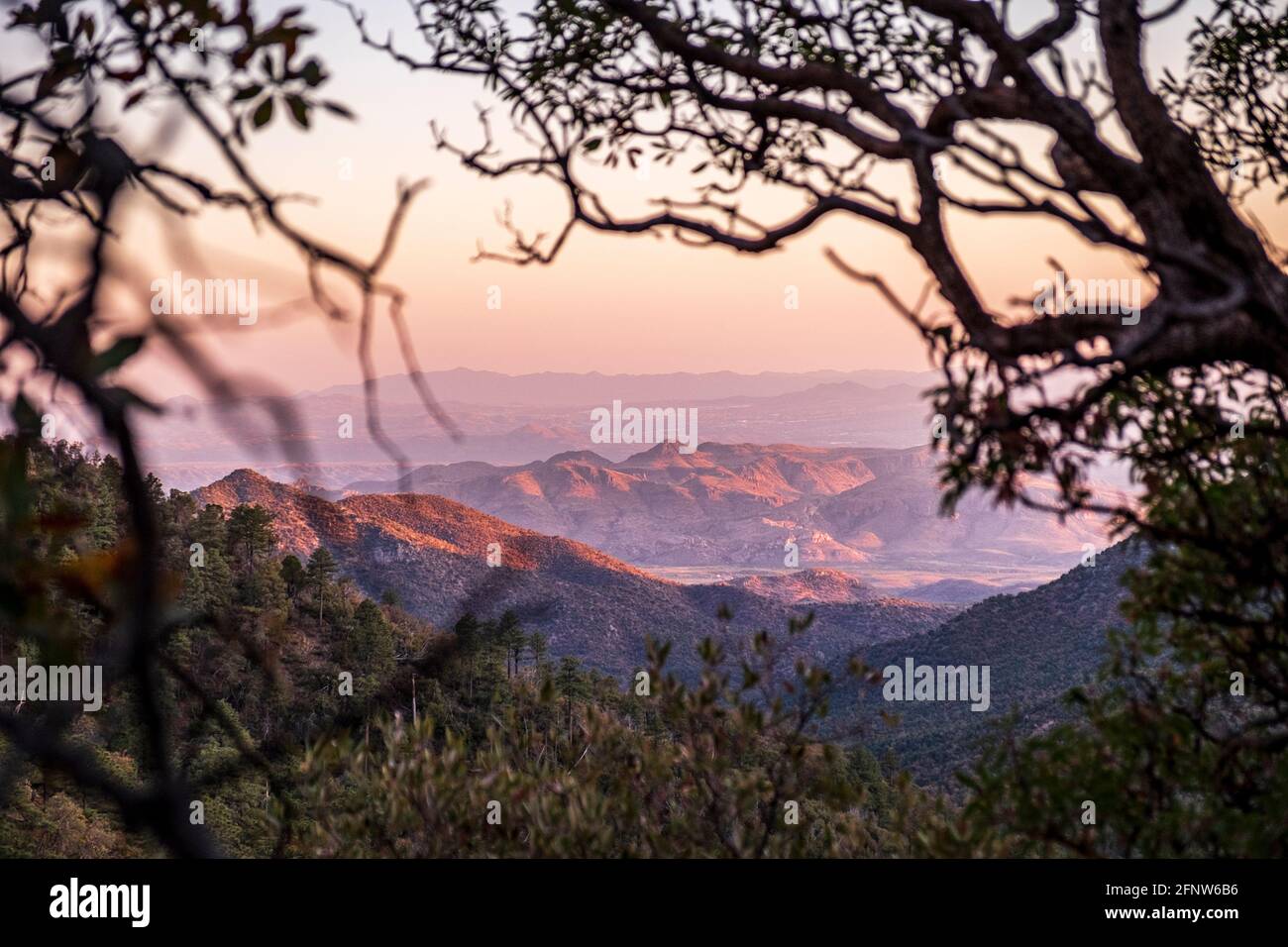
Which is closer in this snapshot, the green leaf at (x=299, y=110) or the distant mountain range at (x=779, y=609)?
the green leaf at (x=299, y=110)

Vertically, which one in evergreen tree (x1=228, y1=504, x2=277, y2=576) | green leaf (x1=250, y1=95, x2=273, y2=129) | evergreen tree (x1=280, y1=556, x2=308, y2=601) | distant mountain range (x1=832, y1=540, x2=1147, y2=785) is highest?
green leaf (x1=250, y1=95, x2=273, y2=129)

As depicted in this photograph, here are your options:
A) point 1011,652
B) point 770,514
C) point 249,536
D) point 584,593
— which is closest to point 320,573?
point 249,536

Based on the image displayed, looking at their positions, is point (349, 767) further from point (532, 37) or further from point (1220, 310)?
point (532, 37)

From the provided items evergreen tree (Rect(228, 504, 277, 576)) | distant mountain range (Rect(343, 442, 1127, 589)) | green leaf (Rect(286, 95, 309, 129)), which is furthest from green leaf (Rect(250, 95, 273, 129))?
distant mountain range (Rect(343, 442, 1127, 589))

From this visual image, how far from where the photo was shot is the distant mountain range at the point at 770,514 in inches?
3226

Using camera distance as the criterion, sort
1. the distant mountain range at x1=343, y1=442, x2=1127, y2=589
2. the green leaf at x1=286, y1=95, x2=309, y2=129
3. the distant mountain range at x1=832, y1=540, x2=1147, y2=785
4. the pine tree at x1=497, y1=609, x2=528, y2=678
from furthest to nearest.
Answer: the distant mountain range at x1=343, y1=442, x2=1127, y2=589 < the pine tree at x1=497, y1=609, x2=528, y2=678 < the distant mountain range at x1=832, y1=540, x2=1147, y2=785 < the green leaf at x1=286, y1=95, x2=309, y2=129

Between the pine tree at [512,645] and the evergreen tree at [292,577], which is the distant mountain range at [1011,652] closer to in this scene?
the pine tree at [512,645]

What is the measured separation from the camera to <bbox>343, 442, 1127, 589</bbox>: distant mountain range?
81.9 m

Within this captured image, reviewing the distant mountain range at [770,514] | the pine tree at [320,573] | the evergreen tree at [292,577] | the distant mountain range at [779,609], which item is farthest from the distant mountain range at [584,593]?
the distant mountain range at [770,514]

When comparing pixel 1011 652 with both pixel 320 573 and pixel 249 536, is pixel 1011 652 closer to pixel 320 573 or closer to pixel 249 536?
pixel 320 573

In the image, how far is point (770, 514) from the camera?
290 ft

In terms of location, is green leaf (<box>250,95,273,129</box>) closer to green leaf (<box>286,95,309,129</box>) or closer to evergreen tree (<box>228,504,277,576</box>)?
green leaf (<box>286,95,309,129</box>)
